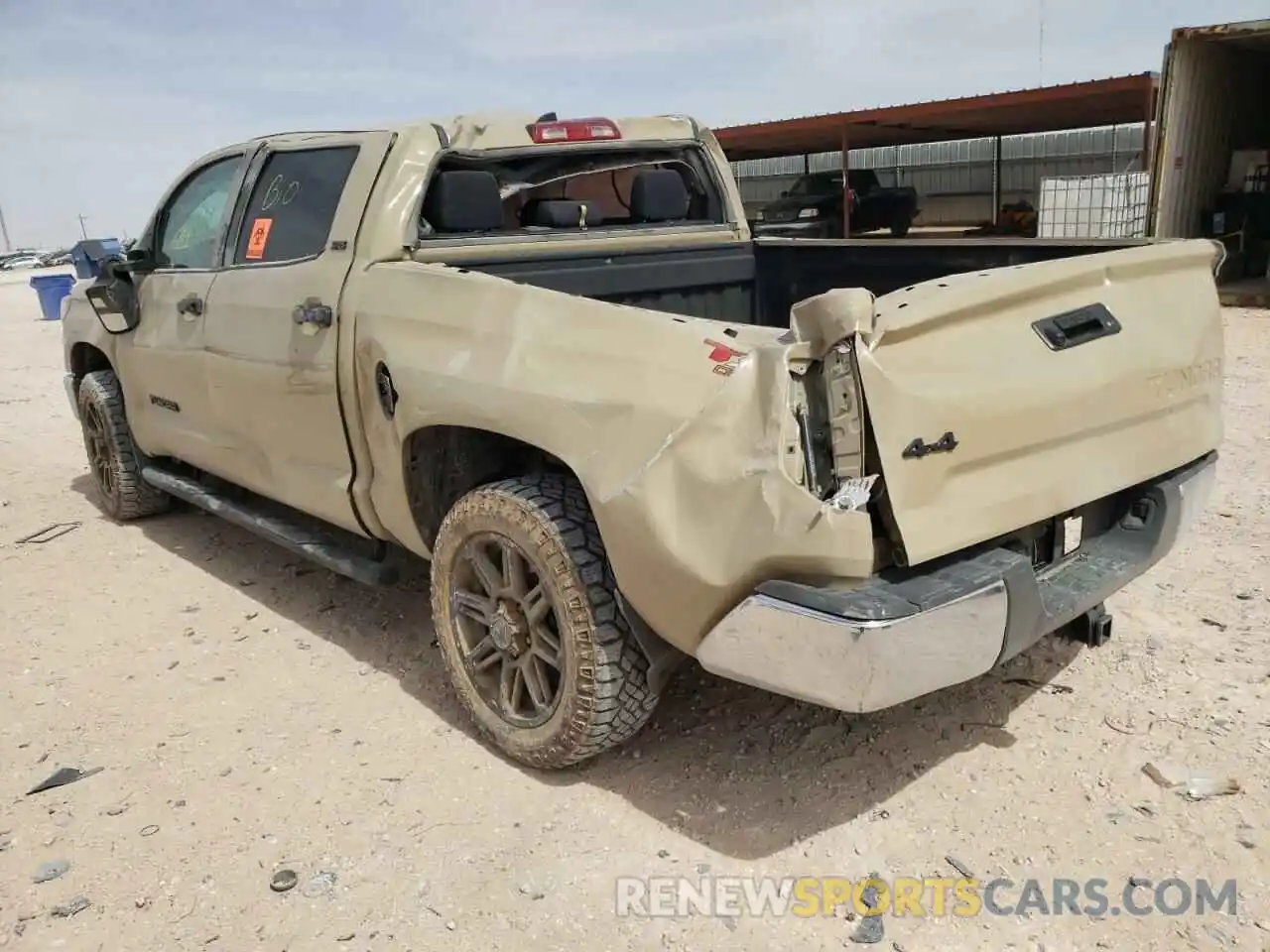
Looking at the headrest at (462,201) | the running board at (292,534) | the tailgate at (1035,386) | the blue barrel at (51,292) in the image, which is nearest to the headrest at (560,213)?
the headrest at (462,201)

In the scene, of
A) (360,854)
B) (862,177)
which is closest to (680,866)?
(360,854)

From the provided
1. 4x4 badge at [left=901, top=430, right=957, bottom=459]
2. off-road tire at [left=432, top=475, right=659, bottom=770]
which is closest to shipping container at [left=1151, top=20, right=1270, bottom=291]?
4x4 badge at [left=901, top=430, right=957, bottom=459]

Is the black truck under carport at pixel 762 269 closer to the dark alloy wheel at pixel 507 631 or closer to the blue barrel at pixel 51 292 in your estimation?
the dark alloy wheel at pixel 507 631

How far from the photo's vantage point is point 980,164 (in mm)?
28516

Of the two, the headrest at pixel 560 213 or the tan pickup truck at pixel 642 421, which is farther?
the headrest at pixel 560 213

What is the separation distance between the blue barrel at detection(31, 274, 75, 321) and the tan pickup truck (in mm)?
17961

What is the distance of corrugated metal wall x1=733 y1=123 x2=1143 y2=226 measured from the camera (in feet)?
85.5

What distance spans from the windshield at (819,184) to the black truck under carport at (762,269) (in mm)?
16887

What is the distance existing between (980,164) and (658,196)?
26.8 m

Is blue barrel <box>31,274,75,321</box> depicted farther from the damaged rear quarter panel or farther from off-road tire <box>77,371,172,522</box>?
the damaged rear quarter panel

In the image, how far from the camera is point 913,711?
3.34m

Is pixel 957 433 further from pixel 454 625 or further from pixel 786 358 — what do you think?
pixel 454 625

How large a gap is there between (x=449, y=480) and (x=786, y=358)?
156 centimetres

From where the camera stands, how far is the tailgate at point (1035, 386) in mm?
2352
